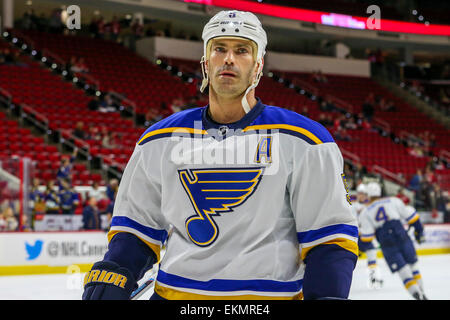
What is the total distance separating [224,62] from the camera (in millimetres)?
2025

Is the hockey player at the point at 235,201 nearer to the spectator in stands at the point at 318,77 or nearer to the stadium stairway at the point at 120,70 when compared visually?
the stadium stairway at the point at 120,70

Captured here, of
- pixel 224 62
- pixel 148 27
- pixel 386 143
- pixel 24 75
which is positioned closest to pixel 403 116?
pixel 386 143

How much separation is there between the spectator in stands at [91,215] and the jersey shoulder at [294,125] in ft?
27.5

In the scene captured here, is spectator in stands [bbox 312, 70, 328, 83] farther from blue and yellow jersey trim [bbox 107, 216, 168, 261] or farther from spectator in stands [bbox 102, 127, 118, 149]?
blue and yellow jersey trim [bbox 107, 216, 168, 261]

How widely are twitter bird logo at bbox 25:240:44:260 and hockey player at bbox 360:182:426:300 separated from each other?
4.71 m

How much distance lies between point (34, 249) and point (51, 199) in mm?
796

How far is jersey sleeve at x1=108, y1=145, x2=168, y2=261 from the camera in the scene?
6.89 ft

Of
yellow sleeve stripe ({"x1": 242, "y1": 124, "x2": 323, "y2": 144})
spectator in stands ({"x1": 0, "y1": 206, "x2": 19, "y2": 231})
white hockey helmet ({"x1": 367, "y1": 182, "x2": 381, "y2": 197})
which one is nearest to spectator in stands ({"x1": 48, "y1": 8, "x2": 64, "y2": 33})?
spectator in stands ({"x1": 0, "y1": 206, "x2": 19, "y2": 231})

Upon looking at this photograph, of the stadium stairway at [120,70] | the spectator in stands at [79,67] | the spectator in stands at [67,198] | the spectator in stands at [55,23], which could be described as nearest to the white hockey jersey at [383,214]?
the spectator in stands at [67,198]

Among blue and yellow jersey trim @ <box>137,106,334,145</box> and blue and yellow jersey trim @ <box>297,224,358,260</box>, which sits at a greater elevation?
blue and yellow jersey trim @ <box>137,106,334,145</box>

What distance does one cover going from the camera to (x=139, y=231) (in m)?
2.10

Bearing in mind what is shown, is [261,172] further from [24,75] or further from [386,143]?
[386,143]

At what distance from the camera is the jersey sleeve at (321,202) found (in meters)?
1.87
